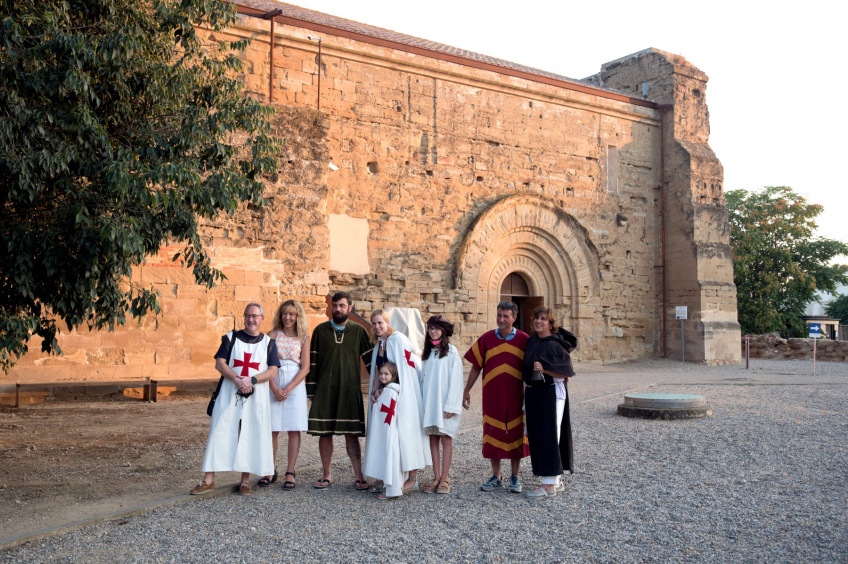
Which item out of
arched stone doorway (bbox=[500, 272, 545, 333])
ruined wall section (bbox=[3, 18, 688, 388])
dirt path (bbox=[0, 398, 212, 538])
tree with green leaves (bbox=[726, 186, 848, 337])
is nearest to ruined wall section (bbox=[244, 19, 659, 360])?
ruined wall section (bbox=[3, 18, 688, 388])

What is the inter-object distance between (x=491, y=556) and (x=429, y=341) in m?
2.20

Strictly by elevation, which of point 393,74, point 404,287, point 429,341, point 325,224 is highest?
point 393,74

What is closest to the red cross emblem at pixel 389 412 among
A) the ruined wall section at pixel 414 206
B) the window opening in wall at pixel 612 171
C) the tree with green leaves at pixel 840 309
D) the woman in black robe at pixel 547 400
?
the woman in black robe at pixel 547 400

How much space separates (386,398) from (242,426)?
3.81ft

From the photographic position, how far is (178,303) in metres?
12.8

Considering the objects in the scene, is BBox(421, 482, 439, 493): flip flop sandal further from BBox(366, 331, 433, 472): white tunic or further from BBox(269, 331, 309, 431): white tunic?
BBox(269, 331, 309, 431): white tunic

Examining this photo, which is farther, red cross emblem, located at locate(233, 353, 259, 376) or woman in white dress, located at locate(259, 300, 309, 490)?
woman in white dress, located at locate(259, 300, 309, 490)

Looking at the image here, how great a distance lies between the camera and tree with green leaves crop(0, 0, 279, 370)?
5824 mm

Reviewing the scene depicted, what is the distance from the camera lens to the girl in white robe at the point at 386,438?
19.8 feet

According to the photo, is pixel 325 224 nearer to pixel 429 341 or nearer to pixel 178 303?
pixel 178 303

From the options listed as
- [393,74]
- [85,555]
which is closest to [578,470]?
[85,555]

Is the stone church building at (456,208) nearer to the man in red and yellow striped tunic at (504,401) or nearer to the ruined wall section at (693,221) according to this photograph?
the ruined wall section at (693,221)

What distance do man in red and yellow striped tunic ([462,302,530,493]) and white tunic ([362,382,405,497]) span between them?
0.61 m

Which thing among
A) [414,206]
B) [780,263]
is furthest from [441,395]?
[780,263]
